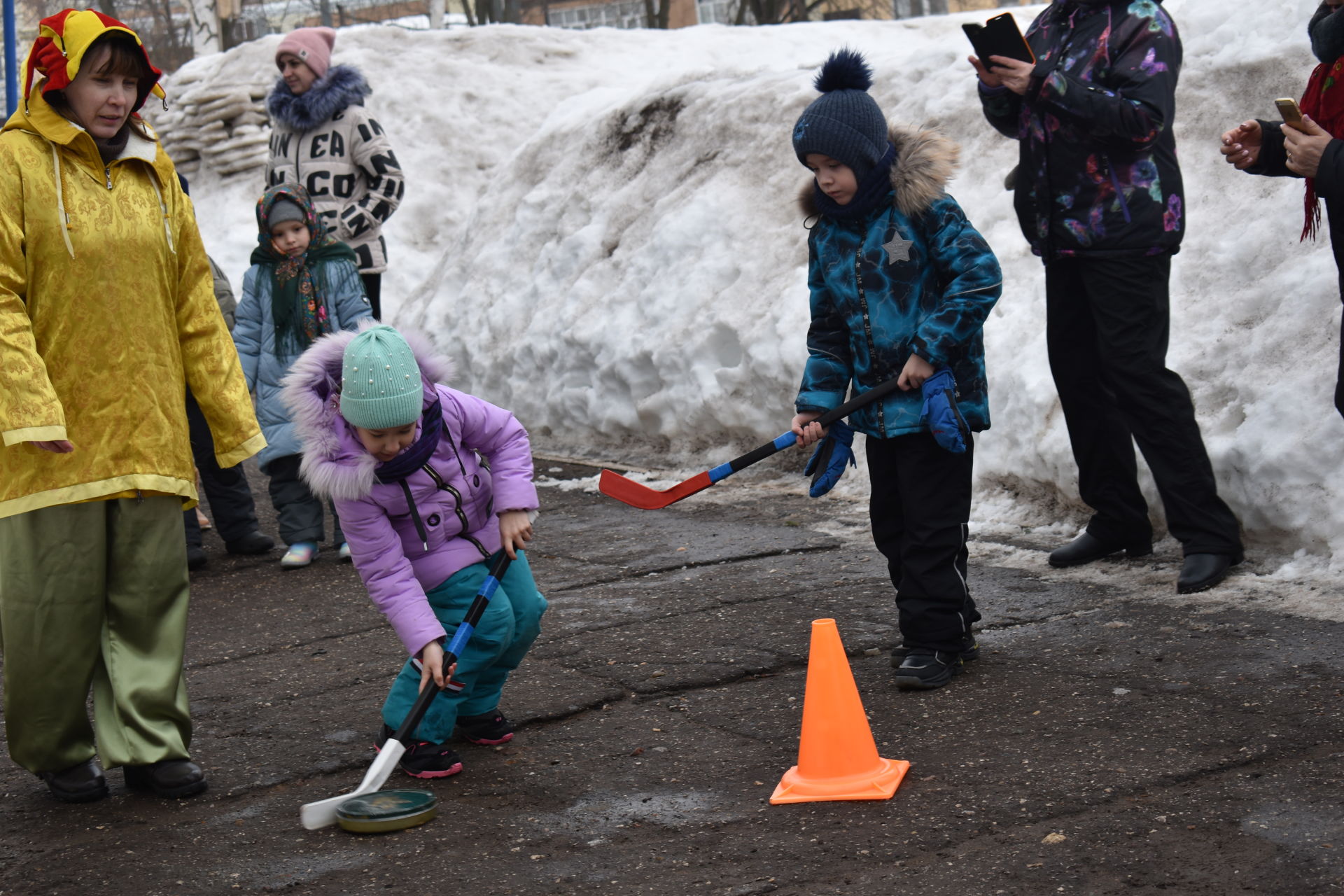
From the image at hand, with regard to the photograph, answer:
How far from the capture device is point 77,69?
3369 millimetres

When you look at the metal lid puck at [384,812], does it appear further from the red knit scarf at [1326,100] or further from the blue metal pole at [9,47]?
the blue metal pole at [9,47]

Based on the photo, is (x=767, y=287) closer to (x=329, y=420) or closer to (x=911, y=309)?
(x=911, y=309)

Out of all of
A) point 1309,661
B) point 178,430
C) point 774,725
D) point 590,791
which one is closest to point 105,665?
point 178,430

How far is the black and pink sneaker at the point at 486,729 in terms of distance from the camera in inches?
150

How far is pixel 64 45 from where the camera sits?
3391mm

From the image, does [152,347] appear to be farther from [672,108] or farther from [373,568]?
[672,108]

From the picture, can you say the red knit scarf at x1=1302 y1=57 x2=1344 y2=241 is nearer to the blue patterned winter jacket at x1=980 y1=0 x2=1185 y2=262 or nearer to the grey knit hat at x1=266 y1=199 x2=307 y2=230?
the blue patterned winter jacket at x1=980 y1=0 x2=1185 y2=262

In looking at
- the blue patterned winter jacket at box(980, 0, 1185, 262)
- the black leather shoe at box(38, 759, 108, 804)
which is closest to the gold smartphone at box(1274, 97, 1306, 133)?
the blue patterned winter jacket at box(980, 0, 1185, 262)

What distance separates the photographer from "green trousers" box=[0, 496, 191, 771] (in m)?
3.46

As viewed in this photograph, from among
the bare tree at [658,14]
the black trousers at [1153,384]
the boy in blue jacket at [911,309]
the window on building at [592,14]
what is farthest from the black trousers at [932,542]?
the window on building at [592,14]

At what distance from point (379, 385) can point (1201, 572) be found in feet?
8.96

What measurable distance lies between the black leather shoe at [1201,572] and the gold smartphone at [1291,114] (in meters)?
1.42

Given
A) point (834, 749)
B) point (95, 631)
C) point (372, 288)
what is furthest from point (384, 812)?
point (372, 288)

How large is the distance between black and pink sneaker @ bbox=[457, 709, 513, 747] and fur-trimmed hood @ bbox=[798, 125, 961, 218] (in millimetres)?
1761
